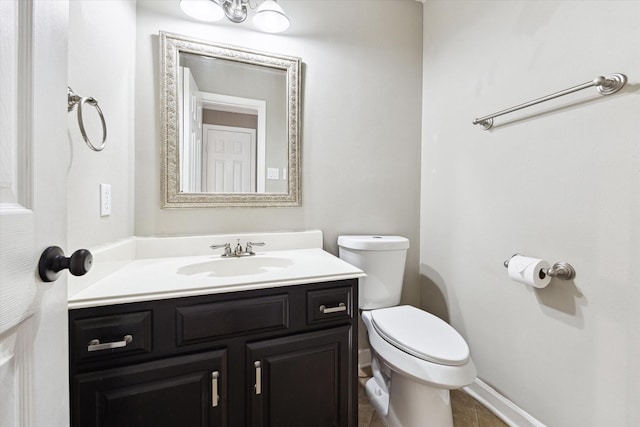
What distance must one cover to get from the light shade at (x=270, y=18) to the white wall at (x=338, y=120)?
0.09m

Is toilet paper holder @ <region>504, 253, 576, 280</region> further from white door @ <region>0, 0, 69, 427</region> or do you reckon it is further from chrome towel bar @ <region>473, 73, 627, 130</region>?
white door @ <region>0, 0, 69, 427</region>

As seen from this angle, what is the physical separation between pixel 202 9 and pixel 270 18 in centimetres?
32

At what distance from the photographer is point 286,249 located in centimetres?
158

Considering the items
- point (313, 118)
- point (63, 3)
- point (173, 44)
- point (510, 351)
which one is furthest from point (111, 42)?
point (510, 351)

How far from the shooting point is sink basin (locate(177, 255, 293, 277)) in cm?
131

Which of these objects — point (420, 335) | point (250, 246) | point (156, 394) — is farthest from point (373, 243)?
point (156, 394)

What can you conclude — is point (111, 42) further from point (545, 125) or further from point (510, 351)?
point (510, 351)

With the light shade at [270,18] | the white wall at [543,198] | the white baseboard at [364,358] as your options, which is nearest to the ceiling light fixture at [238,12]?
the light shade at [270,18]

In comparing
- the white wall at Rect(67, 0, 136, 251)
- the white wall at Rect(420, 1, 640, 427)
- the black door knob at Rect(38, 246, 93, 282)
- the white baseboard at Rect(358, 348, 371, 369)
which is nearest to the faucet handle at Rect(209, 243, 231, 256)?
the white wall at Rect(67, 0, 136, 251)

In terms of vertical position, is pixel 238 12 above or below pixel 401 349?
above

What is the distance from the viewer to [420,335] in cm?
127

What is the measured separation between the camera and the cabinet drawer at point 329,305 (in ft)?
3.60

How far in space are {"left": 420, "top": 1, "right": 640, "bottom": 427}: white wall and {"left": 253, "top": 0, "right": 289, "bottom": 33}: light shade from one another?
1.01 metres

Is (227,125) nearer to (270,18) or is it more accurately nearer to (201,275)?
(270,18)
